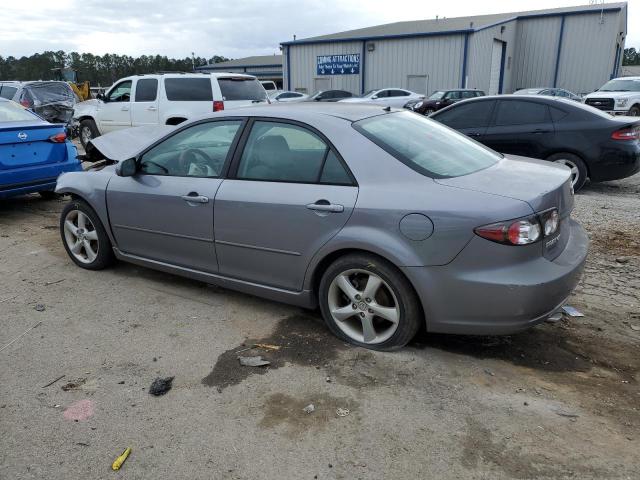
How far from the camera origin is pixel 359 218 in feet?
10.4

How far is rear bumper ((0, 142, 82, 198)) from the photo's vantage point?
6488 millimetres

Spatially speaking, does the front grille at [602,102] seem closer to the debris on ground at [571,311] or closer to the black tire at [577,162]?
the black tire at [577,162]

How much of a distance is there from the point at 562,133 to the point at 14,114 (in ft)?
25.9

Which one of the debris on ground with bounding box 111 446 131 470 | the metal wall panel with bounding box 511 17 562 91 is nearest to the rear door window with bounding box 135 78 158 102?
the debris on ground with bounding box 111 446 131 470

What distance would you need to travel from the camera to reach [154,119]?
1180 cm

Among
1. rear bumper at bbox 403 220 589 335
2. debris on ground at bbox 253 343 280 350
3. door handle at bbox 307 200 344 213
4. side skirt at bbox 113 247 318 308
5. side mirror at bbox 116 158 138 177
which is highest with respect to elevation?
side mirror at bbox 116 158 138 177

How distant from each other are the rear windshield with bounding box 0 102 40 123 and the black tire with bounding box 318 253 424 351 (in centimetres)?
588

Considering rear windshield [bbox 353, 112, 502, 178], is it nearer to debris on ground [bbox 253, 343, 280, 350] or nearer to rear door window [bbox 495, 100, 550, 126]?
debris on ground [bbox 253, 343, 280, 350]

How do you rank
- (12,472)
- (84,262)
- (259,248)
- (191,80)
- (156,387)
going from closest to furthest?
(12,472)
(156,387)
(259,248)
(84,262)
(191,80)

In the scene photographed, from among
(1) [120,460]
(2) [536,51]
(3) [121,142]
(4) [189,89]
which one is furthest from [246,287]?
(2) [536,51]

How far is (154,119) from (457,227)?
10.4 meters

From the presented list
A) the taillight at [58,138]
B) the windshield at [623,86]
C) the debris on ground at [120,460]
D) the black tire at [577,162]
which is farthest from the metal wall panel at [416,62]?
the debris on ground at [120,460]

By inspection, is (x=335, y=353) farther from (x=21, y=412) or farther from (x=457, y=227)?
(x=21, y=412)

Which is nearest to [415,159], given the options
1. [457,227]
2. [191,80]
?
[457,227]
